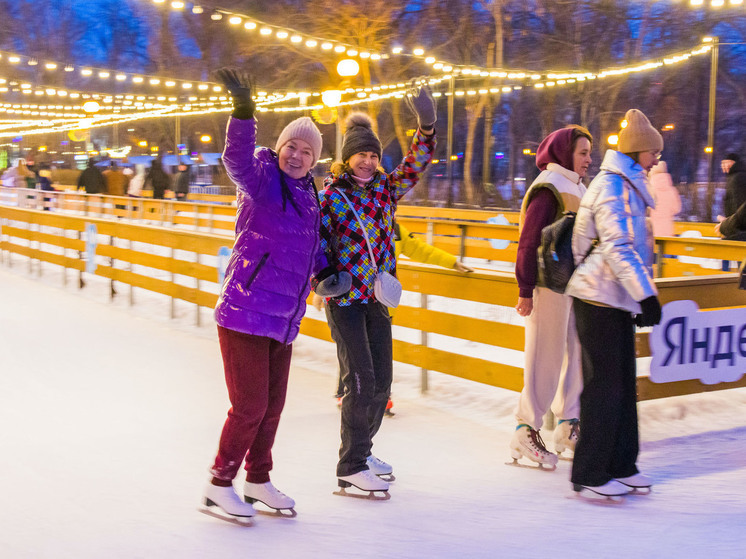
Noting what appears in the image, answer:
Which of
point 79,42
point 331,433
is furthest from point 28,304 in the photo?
point 79,42

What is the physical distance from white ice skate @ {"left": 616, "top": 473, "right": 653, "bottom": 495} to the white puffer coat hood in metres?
0.74

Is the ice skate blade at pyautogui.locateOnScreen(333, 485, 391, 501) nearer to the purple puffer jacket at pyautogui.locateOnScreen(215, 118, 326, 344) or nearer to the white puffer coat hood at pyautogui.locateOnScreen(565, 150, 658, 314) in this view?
the purple puffer jacket at pyautogui.locateOnScreen(215, 118, 326, 344)

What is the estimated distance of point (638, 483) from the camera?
4.02 m

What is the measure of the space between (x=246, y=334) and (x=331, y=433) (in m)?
1.75

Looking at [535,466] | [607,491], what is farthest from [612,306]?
[535,466]

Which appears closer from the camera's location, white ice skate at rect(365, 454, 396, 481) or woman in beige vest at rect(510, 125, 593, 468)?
white ice skate at rect(365, 454, 396, 481)

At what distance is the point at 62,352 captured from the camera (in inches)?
295

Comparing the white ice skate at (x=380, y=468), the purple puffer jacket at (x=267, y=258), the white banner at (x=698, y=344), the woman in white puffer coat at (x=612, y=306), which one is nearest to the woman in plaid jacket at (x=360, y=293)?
the white ice skate at (x=380, y=468)

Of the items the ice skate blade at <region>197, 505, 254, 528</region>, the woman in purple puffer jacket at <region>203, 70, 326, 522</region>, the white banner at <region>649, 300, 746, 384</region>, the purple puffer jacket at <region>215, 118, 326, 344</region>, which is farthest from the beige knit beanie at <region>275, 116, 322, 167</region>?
the white banner at <region>649, 300, 746, 384</region>

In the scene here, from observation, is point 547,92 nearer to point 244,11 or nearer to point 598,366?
point 244,11

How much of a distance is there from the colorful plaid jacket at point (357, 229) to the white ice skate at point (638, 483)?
1.31m

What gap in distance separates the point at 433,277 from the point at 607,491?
2.44 m

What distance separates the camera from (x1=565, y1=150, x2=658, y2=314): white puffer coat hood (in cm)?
369

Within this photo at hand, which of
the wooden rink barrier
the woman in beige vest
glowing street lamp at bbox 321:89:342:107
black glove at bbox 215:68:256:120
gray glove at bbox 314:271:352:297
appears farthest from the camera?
glowing street lamp at bbox 321:89:342:107
